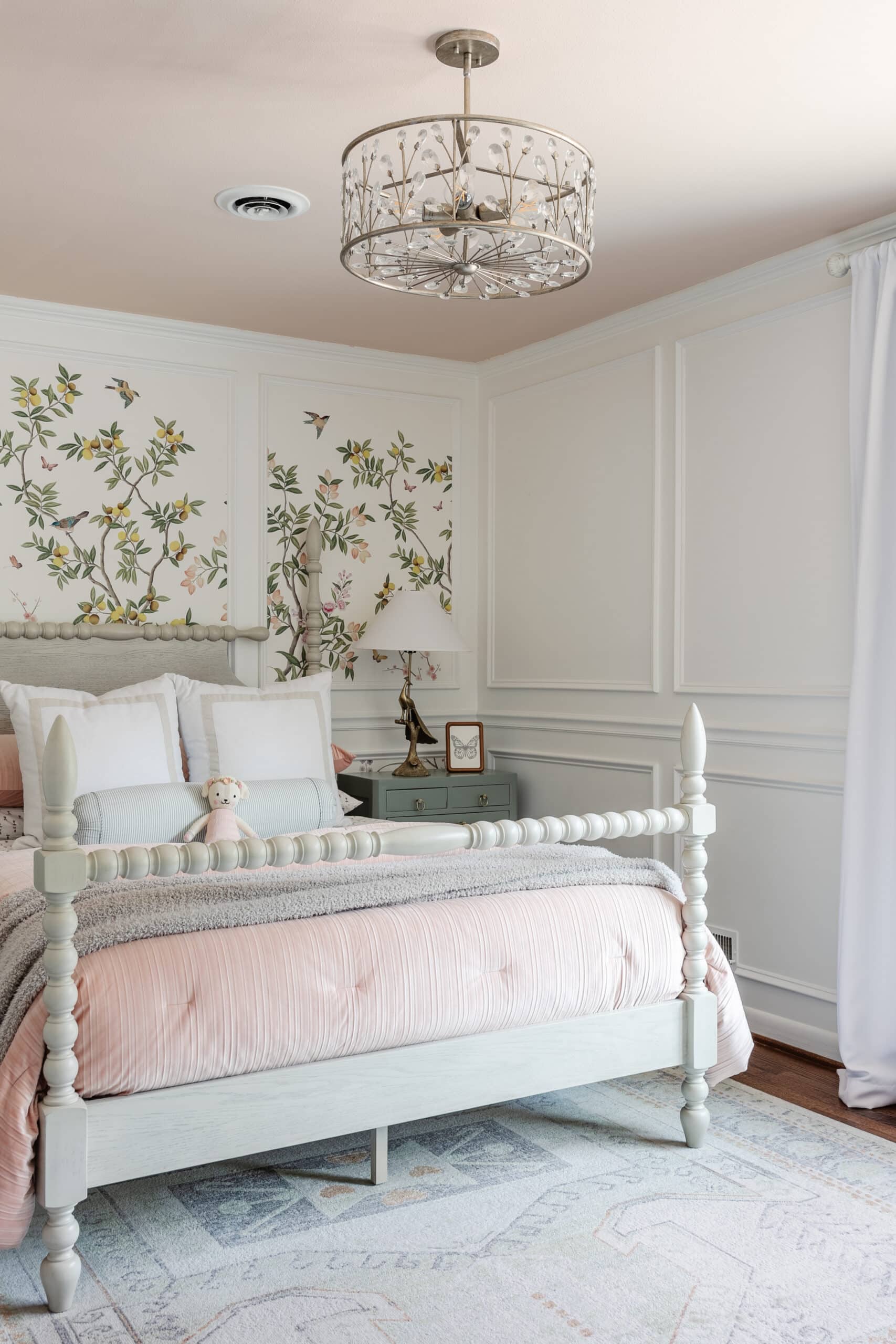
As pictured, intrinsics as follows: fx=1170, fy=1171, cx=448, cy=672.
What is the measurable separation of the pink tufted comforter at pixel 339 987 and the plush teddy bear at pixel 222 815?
499 millimetres

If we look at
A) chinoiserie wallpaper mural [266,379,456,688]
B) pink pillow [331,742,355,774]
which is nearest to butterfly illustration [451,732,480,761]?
chinoiserie wallpaper mural [266,379,456,688]

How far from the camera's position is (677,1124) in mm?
3025

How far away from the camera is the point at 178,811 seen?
3307 millimetres

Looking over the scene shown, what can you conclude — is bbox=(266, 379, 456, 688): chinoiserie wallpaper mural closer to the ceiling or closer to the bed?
the ceiling

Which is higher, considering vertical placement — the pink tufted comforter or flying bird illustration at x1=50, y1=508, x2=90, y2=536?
flying bird illustration at x1=50, y1=508, x2=90, y2=536

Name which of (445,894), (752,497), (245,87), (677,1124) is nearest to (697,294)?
(752,497)

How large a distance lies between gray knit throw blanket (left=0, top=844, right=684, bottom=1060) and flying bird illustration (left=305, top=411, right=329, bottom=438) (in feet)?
7.23

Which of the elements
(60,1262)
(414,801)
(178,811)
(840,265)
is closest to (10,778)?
A: (178,811)

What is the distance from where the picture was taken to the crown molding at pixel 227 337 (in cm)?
412

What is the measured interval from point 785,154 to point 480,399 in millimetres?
2284

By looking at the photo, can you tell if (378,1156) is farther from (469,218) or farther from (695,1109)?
(469,218)

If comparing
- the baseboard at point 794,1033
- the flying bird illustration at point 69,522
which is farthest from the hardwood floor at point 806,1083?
the flying bird illustration at point 69,522

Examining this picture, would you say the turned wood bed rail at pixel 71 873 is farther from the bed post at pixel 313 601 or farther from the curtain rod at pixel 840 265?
the bed post at pixel 313 601

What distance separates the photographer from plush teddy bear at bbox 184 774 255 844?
10.7 ft
